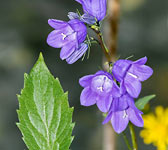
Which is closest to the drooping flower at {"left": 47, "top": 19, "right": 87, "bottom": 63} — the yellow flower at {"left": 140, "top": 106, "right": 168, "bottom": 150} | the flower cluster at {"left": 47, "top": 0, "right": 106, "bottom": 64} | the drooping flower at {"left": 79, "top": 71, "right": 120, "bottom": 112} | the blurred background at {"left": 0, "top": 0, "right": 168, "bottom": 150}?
the flower cluster at {"left": 47, "top": 0, "right": 106, "bottom": 64}

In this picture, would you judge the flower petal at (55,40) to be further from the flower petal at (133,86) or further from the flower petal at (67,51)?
the flower petal at (133,86)

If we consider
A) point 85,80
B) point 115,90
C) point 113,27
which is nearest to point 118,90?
point 115,90

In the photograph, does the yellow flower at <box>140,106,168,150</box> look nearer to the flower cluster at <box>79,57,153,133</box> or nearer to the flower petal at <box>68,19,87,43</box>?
the flower cluster at <box>79,57,153,133</box>

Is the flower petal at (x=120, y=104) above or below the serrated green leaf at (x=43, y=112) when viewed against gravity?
below

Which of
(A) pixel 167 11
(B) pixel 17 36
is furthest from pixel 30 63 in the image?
(A) pixel 167 11

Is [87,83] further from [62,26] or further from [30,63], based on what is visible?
[30,63]

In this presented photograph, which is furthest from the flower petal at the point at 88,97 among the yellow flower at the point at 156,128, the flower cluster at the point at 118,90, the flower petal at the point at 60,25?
the yellow flower at the point at 156,128
